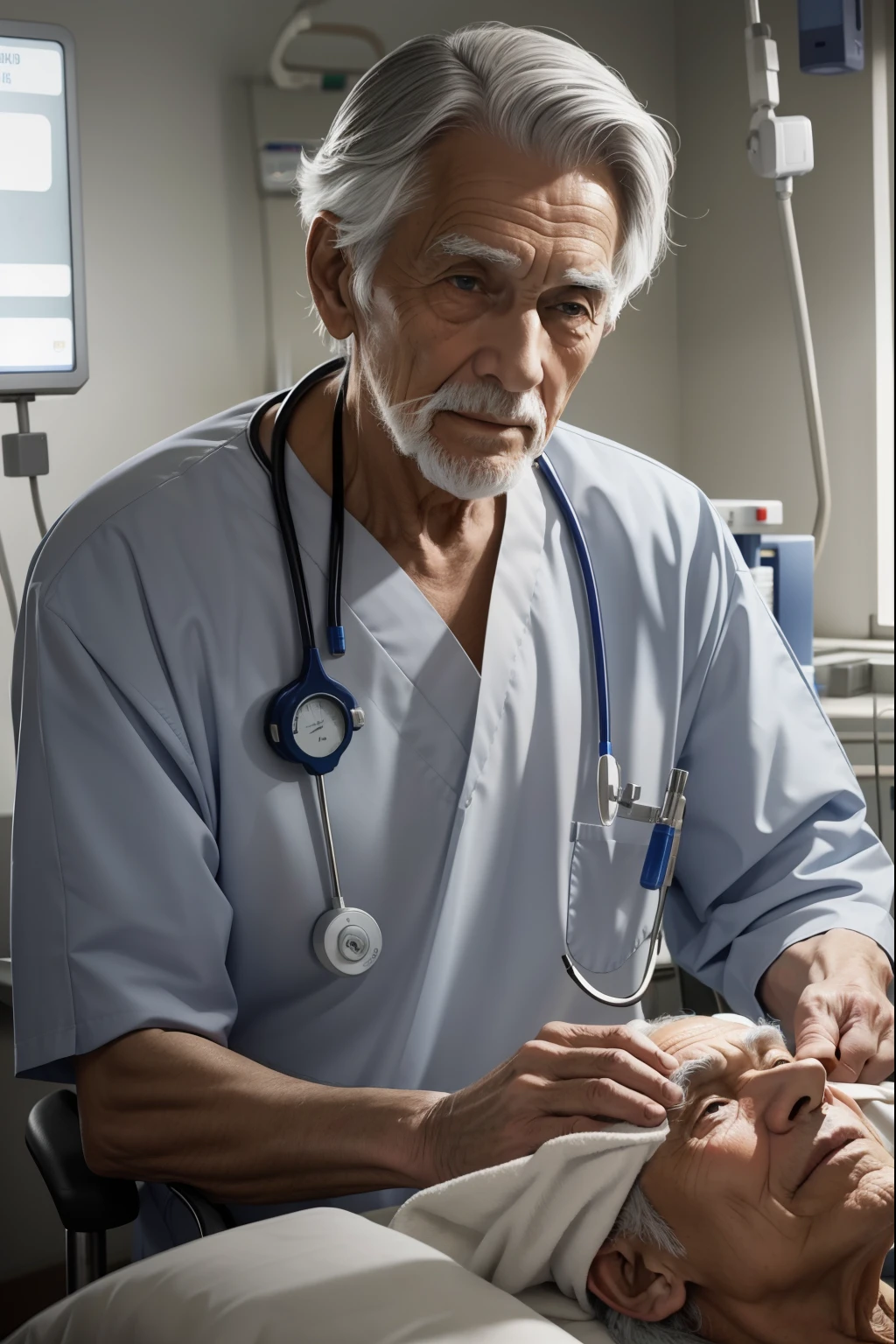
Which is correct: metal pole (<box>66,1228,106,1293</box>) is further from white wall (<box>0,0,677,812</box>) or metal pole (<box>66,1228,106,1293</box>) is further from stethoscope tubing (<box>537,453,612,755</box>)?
white wall (<box>0,0,677,812</box>)

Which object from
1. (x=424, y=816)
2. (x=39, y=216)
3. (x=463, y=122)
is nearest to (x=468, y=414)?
(x=463, y=122)

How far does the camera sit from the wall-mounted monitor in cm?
170

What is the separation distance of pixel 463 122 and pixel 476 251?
12cm

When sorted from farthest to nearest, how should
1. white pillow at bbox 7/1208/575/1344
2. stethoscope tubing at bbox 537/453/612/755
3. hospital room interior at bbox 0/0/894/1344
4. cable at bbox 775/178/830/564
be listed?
cable at bbox 775/178/830/564
stethoscope tubing at bbox 537/453/612/755
hospital room interior at bbox 0/0/894/1344
white pillow at bbox 7/1208/575/1344

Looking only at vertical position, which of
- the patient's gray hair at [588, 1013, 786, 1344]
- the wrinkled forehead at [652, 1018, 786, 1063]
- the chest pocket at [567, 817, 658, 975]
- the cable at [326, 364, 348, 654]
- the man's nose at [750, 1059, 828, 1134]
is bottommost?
the patient's gray hair at [588, 1013, 786, 1344]

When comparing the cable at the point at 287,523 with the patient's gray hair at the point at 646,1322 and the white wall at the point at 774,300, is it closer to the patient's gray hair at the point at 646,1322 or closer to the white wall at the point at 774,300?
the patient's gray hair at the point at 646,1322

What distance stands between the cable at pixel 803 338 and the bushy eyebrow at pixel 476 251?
0.81 metres

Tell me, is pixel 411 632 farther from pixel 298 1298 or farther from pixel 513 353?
pixel 298 1298

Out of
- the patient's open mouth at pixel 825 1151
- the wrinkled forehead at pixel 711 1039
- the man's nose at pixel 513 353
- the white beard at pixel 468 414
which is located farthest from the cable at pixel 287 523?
the patient's open mouth at pixel 825 1151

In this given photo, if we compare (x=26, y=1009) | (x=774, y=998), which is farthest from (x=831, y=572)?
(x=26, y=1009)

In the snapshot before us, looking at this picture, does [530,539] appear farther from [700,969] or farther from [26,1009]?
[26,1009]

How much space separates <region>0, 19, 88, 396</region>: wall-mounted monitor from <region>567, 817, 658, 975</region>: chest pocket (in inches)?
37.2

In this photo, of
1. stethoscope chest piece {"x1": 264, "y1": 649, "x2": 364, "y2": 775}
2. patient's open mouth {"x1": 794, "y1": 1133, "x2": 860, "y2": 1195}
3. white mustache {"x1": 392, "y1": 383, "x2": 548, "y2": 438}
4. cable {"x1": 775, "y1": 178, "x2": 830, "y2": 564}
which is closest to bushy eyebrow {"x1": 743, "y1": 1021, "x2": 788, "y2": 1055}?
patient's open mouth {"x1": 794, "y1": 1133, "x2": 860, "y2": 1195}

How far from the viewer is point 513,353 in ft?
3.80
